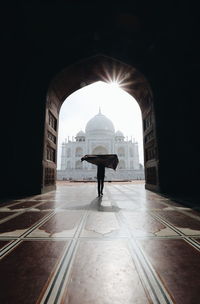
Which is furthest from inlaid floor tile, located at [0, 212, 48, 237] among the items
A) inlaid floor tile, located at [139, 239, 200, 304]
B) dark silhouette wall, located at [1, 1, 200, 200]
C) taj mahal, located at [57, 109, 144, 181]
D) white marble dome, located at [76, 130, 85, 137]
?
white marble dome, located at [76, 130, 85, 137]

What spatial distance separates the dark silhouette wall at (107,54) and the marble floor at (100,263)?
3.47m

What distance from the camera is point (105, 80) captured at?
701cm

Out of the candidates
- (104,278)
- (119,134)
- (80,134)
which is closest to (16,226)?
(104,278)

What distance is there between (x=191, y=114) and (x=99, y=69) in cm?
396

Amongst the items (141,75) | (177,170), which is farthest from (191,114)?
(141,75)

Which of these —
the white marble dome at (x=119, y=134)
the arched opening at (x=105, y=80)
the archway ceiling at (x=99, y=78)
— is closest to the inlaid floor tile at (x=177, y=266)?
the arched opening at (x=105, y=80)

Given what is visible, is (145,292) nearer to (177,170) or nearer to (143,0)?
(177,170)

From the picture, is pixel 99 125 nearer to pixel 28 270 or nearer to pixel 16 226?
pixel 16 226

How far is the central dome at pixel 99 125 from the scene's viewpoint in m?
42.4

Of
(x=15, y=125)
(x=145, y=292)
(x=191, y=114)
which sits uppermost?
(x=191, y=114)

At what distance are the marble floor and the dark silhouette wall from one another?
11.4ft

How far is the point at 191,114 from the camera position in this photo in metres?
5.07

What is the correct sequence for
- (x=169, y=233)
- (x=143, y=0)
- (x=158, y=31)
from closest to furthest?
(x=169, y=233)
(x=143, y=0)
(x=158, y=31)

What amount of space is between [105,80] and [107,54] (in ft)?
4.34
